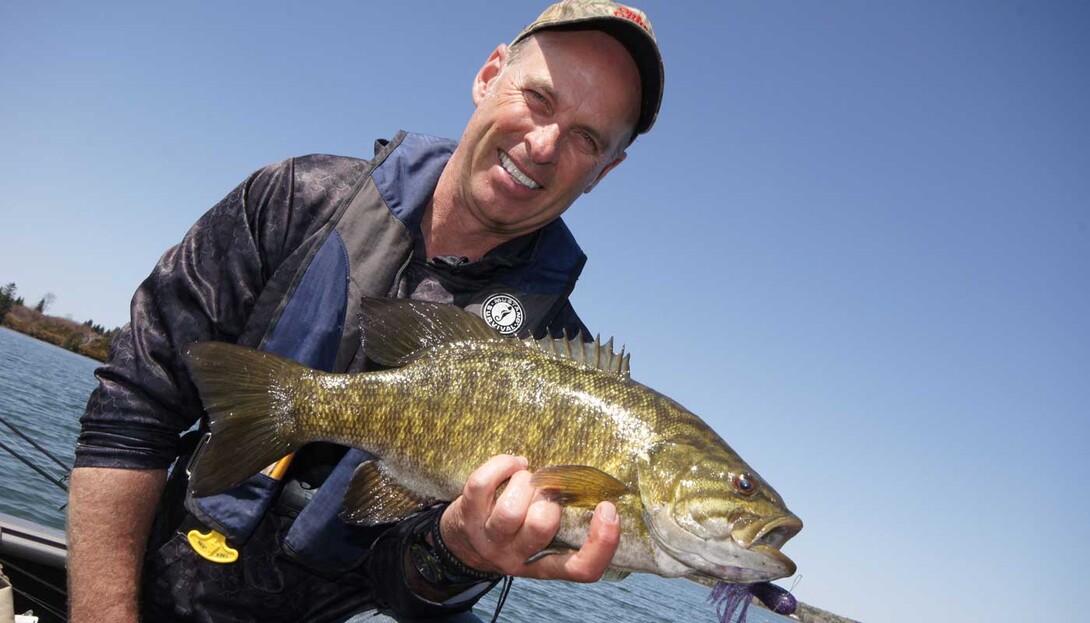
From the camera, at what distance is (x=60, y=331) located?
326 feet

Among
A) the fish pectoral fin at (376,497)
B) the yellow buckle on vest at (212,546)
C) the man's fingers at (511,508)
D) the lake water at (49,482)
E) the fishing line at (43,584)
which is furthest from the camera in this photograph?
the lake water at (49,482)

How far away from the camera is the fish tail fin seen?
9.41ft

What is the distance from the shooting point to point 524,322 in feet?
12.9

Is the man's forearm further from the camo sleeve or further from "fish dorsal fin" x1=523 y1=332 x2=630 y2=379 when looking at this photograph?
"fish dorsal fin" x1=523 y1=332 x2=630 y2=379

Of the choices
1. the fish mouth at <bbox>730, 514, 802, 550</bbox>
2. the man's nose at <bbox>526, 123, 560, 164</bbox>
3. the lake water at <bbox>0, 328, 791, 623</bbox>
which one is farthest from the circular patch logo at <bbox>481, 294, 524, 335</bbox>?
the lake water at <bbox>0, 328, 791, 623</bbox>

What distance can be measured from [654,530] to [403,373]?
126 cm

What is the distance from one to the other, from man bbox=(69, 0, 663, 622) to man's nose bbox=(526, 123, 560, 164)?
0.01 metres

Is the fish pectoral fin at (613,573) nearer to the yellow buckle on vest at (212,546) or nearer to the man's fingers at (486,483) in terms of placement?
the man's fingers at (486,483)

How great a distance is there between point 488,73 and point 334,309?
1.75 meters

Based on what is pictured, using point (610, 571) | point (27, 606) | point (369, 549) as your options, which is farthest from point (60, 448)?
point (610, 571)

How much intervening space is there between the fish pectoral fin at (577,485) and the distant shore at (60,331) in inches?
3692

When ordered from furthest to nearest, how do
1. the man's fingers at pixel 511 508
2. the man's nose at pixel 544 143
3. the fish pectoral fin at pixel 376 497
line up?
1. the man's nose at pixel 544 143
2. the fish pectoral fin at pixel 376 497
3. the man's fingers at pixel 511 508

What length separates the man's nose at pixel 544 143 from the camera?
12.3 feet

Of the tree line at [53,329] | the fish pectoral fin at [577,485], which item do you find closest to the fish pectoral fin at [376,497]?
the fish pectoral fin at [577,485]
